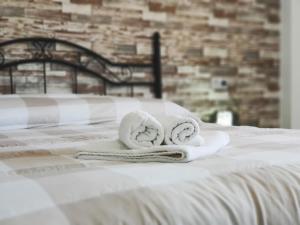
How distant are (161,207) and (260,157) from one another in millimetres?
449

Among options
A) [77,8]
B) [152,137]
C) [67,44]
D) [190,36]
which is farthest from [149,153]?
[190,36]

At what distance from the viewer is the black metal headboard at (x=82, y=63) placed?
257cm

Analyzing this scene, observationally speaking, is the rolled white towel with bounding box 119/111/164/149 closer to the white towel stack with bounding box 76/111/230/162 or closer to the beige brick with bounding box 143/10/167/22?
Answer: the white towel stack with bounding box 76/111/230/162

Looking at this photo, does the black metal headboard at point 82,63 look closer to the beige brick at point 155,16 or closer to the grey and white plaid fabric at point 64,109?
the beige brick at point 155,16

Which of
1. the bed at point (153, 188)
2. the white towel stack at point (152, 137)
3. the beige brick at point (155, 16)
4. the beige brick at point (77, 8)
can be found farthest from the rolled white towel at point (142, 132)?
the beige brick at point (155, 16)

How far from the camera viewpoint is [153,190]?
813 mm

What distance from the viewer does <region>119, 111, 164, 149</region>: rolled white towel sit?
119 cm

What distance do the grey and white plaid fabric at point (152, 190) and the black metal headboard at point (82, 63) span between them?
60.5 inches

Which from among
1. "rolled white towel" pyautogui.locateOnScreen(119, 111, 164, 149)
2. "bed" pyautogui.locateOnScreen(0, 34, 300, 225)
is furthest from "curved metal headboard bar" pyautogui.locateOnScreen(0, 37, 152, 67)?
"rolled white towel" pyautogui.locateOnScreen(119, 111, 164, 149)

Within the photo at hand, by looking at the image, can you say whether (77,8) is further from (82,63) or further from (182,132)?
(182,132)

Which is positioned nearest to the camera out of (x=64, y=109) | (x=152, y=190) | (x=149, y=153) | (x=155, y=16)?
(x=152, y=190)

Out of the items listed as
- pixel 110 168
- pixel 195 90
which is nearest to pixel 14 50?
pixel 195 90

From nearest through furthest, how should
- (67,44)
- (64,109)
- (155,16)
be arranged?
(64,109)
(67,44)
(155,16)

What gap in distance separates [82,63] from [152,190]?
2.14 meters
